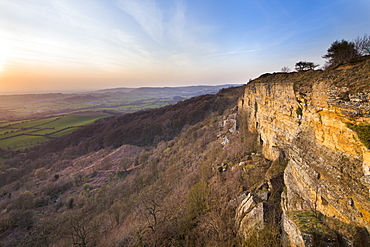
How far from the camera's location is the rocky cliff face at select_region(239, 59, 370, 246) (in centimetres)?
631

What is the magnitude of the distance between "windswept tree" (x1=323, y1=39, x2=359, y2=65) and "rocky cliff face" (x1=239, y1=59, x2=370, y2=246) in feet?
61.1

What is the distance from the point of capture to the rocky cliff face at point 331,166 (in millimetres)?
6309

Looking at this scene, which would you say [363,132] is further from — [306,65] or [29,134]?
[29,134]

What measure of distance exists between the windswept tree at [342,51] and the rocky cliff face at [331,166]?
733 inches

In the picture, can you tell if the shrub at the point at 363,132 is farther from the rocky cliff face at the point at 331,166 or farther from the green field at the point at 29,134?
the green field at the point at 29,134

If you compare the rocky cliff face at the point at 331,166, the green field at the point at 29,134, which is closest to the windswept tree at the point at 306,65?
the rocky cliff face at the point at 331,166

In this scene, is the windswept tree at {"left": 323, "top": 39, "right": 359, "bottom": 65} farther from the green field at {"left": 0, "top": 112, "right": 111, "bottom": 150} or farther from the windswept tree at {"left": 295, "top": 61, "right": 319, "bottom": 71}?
the green field at {"left": 0, "top": 112, "right": 111, "bottom": 150}

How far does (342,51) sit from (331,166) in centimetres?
Result: 2429

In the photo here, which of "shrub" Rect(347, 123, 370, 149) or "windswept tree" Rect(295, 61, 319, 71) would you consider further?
"windswept tree" Rect(295, 61, 319, 71)

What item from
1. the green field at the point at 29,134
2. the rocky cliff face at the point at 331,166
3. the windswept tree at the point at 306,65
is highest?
the windswept tree at the point at 306,65

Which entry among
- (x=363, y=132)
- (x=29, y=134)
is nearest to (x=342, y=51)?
(x=363, y=132)

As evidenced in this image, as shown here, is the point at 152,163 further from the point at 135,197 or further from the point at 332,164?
the point at 332,164

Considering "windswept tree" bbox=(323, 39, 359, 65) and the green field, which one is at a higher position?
"windswept tree" bbox=(323, 39, 359, 65)

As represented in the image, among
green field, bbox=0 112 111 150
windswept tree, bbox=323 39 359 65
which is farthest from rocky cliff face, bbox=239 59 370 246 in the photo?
green field, bbox=0 112 111 150
